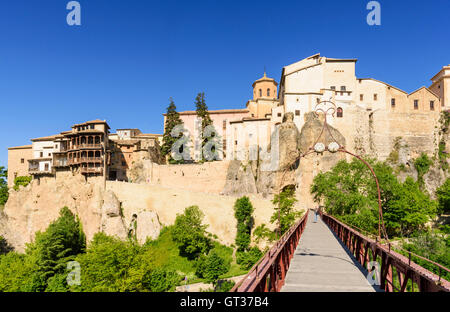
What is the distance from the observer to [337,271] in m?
7.98

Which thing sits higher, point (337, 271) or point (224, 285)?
point (337, 271)

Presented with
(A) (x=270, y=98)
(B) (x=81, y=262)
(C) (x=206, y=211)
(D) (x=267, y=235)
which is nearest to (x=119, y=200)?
(B) (x=81, y=262)

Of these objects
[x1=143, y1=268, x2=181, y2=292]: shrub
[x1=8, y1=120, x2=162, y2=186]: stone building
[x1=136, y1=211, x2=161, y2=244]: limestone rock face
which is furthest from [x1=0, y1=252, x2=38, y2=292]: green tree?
[x1=143, y1=268, x2=181, y2=292]: shrub

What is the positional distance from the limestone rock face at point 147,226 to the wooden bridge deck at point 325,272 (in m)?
27.9

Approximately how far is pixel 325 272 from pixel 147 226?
31.6 metres

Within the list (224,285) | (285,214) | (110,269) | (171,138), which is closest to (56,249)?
(110,269)

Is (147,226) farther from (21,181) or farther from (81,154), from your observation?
(21,181)

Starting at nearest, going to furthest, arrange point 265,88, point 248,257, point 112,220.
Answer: point 248,257 < point 112,220 < point 265,88

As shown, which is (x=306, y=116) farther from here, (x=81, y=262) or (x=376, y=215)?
(x=81, y=262)

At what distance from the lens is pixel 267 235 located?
105ft

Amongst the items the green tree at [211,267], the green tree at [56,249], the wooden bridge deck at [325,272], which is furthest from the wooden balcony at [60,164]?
the wooden bridge deck at [325,272]

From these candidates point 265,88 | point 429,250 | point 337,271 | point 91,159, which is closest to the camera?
point 337,271

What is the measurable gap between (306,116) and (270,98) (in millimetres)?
13723

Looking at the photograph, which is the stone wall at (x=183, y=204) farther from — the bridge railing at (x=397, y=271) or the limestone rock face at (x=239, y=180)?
the bridge railing at (x=397, y=271)
